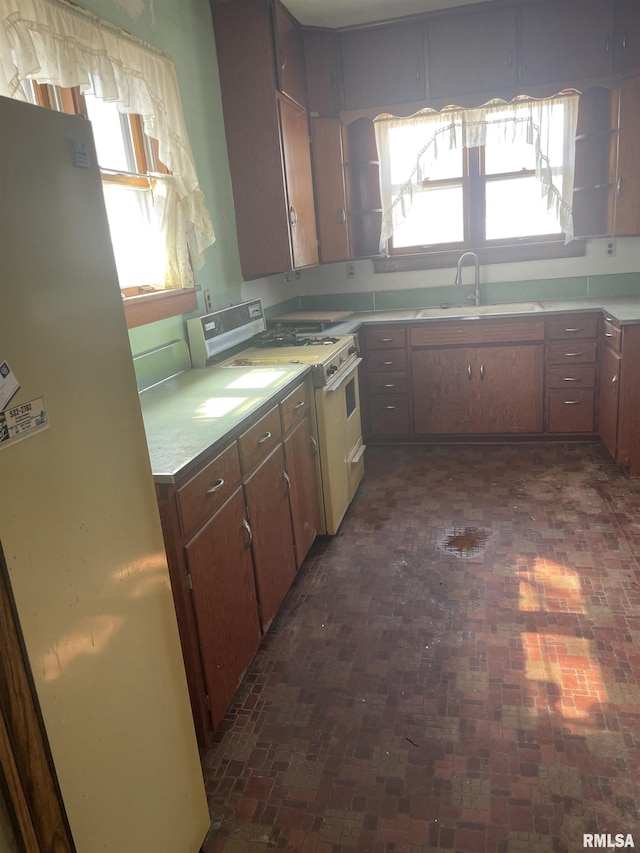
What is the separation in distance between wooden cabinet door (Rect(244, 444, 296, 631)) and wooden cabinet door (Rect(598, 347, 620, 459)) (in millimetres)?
2134

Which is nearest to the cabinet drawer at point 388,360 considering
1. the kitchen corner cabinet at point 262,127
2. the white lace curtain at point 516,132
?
the kitchen corner cabinet at point 262,127

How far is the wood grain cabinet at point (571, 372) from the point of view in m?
3.95

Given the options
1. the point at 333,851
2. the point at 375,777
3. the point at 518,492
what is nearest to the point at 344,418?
the point at 518,492

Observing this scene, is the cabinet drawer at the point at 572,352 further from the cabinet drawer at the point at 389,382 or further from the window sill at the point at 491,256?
the cabinet drawer at the point at 389,382

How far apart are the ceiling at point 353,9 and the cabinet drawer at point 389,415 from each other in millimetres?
2401

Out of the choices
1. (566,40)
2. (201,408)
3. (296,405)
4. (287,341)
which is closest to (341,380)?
(287,341)

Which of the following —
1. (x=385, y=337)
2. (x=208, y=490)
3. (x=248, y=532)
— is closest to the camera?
(x=208, y=490)

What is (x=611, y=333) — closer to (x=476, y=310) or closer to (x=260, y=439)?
(x=476, y=310)

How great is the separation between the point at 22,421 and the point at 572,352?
3.67 m

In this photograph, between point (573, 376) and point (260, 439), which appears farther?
point (573, 376)

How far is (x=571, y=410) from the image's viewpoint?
4.09m

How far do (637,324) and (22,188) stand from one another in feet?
10.6

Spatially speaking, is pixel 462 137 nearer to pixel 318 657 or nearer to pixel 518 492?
pixel 518 492

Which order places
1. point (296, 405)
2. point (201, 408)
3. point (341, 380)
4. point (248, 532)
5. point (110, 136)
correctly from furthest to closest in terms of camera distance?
point (341, 380)
point (296, 405)
point (110, 136)
point (201, 408)
point (248, 532)
